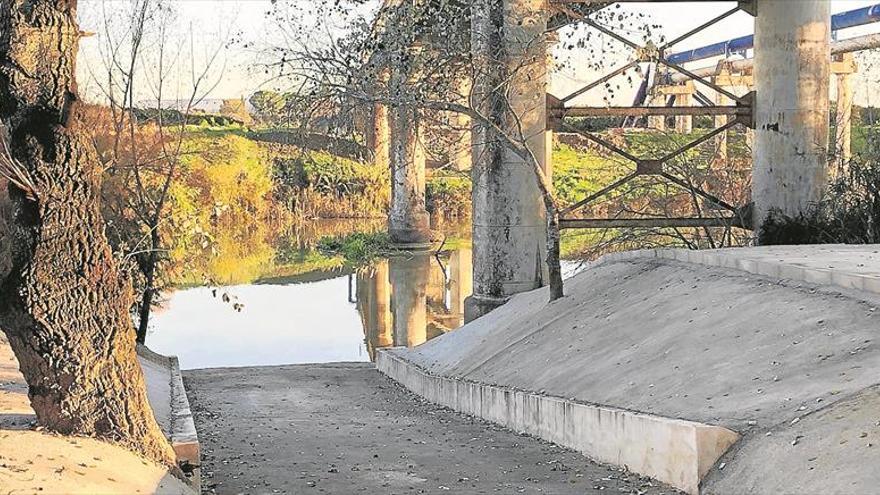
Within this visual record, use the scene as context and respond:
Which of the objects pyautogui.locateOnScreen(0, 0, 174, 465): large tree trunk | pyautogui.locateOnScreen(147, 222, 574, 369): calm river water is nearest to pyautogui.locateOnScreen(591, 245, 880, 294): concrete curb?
pyautogui.locateOnScreen(0, 0, 174, 465): large tree trunk

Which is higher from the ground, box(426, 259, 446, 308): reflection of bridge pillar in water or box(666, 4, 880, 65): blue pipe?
box(666, 4, 880, 65): blue pipe

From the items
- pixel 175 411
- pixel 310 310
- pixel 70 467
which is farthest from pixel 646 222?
pixel 310 310

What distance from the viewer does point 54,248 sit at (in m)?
6.85

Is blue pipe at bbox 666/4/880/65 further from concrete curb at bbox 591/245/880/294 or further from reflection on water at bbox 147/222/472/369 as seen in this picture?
reflection on water at bbox 147/222/472/369

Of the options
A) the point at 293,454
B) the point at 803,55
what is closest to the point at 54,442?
the point at 293,454

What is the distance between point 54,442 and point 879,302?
5.57 metres

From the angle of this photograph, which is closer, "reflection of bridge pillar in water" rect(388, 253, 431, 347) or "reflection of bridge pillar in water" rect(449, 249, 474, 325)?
"reflection of bridge pillar in water" rect(388, 253, 431, 347)

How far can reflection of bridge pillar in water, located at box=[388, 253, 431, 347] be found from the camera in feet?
82.3

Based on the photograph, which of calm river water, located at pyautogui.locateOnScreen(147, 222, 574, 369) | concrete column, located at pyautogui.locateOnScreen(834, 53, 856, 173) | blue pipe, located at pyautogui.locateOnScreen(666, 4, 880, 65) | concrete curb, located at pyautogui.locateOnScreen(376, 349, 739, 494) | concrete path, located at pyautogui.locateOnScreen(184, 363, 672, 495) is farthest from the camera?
blue pipe, located at pyautogui.locateOnScreen(666, 4, 880, 65)

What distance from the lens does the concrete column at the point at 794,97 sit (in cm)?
1648

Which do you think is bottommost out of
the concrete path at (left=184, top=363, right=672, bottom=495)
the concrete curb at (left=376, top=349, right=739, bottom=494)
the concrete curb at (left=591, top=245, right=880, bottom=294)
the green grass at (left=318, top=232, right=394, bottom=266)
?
the green grass at (left=318, top=232, right=394, bottom=266)

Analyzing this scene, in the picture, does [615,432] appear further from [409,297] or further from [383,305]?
[409,297]

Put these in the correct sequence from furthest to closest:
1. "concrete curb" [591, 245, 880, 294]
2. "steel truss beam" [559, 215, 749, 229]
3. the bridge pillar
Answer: "steel truss beam" [559, 215, 749, 229], the bridge pillar, "concrete curb" [591, 245, 880, 294]

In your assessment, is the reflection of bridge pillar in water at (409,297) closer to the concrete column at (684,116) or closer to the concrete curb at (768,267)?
the concrete column at (684,116)
